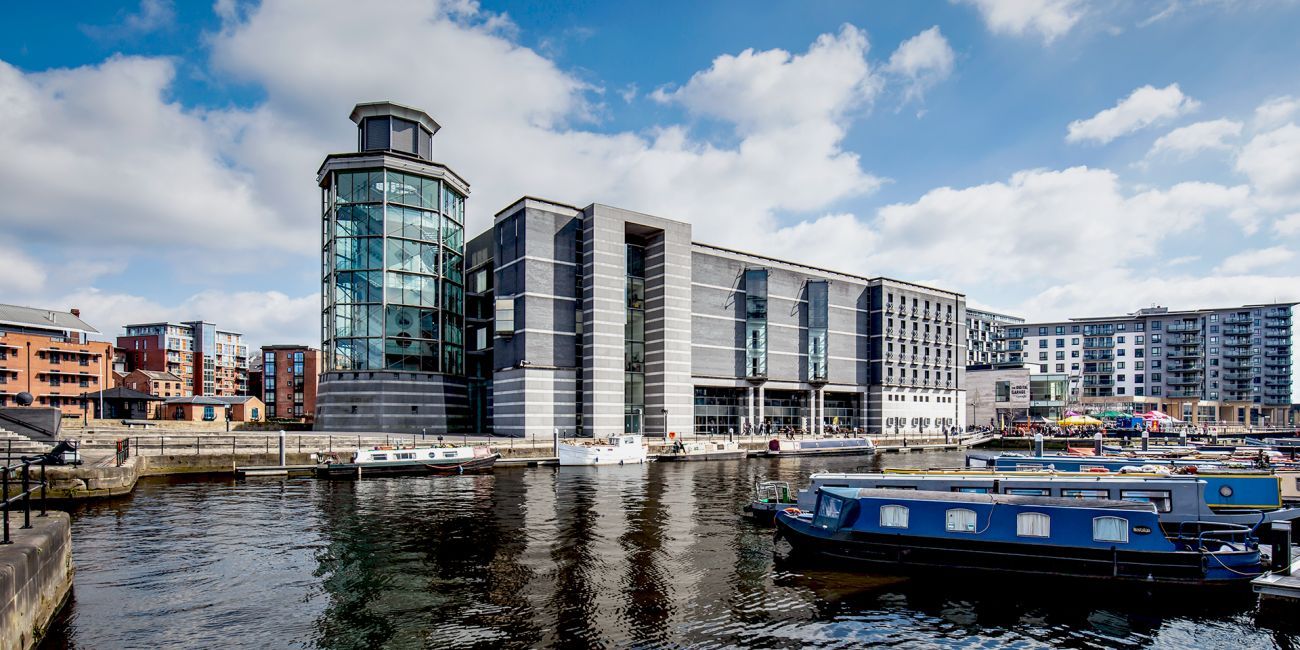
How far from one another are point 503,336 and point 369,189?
80.8 feet

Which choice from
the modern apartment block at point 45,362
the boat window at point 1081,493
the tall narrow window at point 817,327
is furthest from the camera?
the tall narrow window at point 817,327

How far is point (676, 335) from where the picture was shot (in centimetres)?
8431

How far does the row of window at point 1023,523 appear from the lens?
22203 millimetres

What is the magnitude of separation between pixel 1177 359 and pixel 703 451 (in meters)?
138

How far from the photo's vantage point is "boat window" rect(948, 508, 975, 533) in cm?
2359

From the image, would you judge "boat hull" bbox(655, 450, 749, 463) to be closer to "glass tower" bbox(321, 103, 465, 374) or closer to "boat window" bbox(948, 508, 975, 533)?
"glass tower" bbox(321, 103, 465, 374)

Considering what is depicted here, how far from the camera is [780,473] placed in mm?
57844

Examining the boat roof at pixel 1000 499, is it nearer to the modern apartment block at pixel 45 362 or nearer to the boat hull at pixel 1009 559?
the boat hull at pixel 1009 559

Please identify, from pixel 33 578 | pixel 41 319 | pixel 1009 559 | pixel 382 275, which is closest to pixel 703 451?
pixel 382 275

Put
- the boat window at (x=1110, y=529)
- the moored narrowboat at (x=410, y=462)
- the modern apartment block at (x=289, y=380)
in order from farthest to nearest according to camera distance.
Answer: the modern apartment block at (x=289, y=380)
the moored narrowboat at (x=410, y=462)
the boat window at (x=1110, y=529)

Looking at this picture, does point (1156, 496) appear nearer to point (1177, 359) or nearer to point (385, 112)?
point (385, 112)

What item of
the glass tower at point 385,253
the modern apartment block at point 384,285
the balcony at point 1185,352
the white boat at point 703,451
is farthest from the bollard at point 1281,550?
the balcony at point 1185,352

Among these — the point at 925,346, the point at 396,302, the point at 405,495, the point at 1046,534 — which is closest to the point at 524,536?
the point at 405,495

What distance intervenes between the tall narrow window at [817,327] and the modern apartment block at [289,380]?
96.5 meters
